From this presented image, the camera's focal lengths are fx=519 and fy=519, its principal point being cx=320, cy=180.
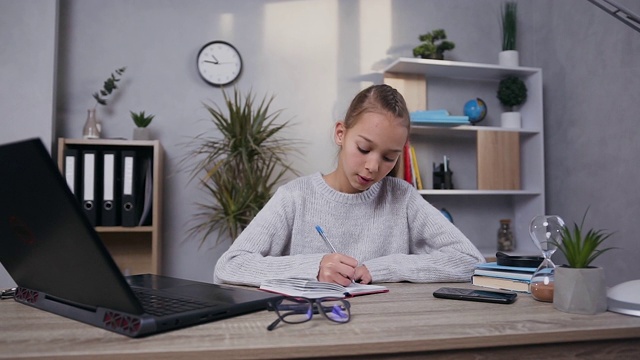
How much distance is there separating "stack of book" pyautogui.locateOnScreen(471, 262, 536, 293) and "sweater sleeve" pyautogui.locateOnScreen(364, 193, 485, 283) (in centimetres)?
7

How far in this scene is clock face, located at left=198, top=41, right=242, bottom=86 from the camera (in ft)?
9.78

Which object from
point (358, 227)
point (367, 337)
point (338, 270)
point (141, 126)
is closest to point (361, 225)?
point (358, 227)

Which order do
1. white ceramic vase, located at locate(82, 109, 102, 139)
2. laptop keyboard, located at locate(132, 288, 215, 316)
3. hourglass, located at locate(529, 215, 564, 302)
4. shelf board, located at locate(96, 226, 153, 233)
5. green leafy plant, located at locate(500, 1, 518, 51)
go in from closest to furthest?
laptop keyboard, located at locate(132, 288, 215, 316) < hourglass, located at locate(529, 215, 564, 302) < shelf board, located at locate(96, 226, 153, 233) < white ceramic vase, located at locate(82, 109, 102, 139) < green leafy plant, located at locate(500, 1, 518, 51)

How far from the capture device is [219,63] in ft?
9.85

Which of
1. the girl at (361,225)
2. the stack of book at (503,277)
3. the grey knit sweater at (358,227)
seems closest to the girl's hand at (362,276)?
the girl at (361,225)

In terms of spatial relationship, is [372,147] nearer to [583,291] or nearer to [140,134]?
[583,291]

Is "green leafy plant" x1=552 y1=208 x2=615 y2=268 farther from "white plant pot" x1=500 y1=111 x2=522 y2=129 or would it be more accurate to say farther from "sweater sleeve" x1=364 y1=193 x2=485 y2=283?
"white plant pot" x1=500 y1=111 x2=522 y2=129

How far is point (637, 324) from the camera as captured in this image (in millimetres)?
770

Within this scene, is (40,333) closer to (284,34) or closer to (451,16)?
(284,34)

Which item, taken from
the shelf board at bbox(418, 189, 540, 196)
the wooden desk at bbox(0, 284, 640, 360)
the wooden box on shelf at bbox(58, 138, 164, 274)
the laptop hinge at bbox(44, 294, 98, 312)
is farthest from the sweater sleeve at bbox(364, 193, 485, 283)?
the wooden box on shelf at bbox(58, 138, 164, 274)

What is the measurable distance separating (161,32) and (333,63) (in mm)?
A: 1022

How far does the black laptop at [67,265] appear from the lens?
0.62 m

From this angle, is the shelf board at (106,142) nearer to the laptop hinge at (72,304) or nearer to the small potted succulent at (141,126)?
the small potted succulent at (141,126)

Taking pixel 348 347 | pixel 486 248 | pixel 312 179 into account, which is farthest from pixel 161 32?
pixel 348 347
